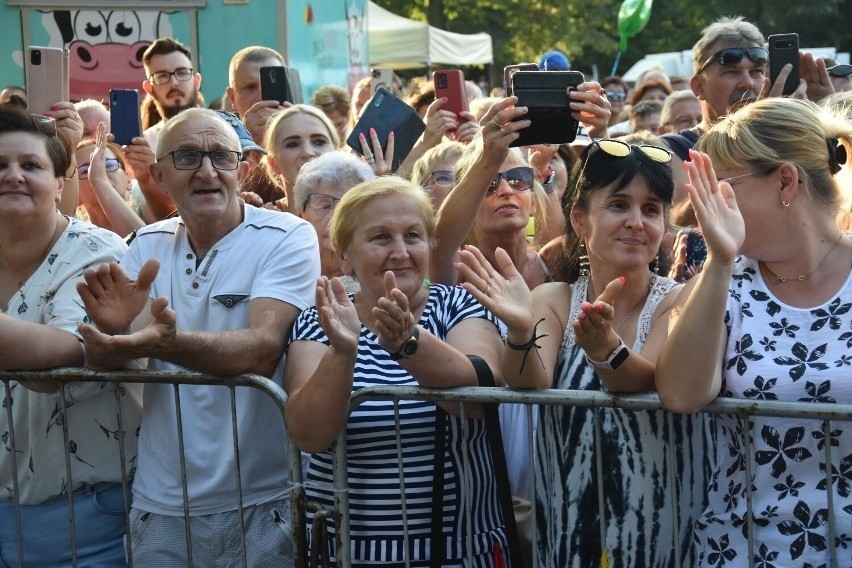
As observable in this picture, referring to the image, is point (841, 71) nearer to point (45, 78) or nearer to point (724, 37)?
point (724, 37)

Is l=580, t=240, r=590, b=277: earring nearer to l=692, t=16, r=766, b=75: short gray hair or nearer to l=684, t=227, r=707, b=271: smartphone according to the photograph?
l=684, t=227, r=707, b=271: smartphone

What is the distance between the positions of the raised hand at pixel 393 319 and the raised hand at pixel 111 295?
809 millimetres

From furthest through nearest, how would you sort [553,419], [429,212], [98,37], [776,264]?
[98,37], [429,212], [553,419], [776,264]

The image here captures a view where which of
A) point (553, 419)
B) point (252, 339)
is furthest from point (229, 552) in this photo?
point (553, 419)

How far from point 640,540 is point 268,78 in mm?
3721

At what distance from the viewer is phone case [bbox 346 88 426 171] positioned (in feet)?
16.9

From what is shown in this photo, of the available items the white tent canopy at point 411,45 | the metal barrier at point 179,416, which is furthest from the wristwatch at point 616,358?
the white tent canopy at point 411,45

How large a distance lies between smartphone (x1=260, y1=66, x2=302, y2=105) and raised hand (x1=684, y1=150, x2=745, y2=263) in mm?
3522

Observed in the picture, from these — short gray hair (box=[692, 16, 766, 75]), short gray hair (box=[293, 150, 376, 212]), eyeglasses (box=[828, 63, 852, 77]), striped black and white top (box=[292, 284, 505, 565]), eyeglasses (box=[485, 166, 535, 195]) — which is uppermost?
short gray hair (box=[692, 16, 766, 75])

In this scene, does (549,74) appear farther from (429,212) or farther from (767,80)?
(767,80)

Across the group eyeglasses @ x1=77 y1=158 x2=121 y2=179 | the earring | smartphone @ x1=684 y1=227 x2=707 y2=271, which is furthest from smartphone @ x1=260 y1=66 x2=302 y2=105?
the earring

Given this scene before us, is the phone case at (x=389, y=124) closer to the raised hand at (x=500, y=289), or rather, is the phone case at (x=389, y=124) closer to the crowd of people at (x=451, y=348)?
the crowd of people at (x=451, y=348)

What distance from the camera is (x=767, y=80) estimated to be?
5.06m

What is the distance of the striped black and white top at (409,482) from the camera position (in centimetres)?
329
